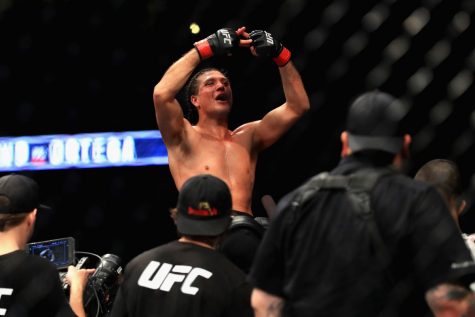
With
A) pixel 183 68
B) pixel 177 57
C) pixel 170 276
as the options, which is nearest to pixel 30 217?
pixel 170 276

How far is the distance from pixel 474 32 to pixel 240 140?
1.73 m

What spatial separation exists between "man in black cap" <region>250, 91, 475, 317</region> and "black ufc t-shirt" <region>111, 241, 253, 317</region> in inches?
12.0

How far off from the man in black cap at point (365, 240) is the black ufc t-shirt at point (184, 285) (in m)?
0.31

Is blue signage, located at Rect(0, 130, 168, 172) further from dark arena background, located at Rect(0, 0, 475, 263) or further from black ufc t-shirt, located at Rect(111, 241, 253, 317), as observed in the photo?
black ufc t-shirt, located at Rect(111, 241, 253, 317)

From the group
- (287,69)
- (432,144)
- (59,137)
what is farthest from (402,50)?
(59,137)

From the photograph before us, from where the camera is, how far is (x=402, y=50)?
420 centimetres

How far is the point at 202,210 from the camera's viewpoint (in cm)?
211

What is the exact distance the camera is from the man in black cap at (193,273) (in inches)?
80.2

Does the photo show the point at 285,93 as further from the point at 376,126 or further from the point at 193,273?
the point at 376,126

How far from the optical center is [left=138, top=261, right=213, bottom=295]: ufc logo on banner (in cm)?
204

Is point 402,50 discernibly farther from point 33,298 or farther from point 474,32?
point 33,298

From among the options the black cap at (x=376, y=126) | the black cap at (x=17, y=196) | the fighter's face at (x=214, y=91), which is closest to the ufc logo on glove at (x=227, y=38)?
the fighter's face at (x=214, y=91)

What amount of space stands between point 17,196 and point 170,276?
48 cm

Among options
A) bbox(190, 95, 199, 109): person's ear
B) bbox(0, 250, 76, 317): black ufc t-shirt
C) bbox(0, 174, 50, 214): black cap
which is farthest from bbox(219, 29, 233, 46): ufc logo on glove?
bbox(0, 250, 76, 317): black ufc t-shirt
